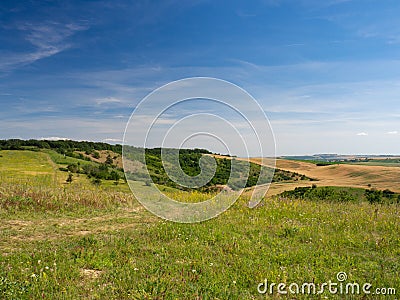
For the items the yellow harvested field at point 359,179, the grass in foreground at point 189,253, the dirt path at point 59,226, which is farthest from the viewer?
the yellow harvested field at point 359,179

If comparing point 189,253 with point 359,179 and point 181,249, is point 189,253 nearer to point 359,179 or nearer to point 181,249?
point 181,249

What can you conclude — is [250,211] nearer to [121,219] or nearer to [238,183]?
[238,183]

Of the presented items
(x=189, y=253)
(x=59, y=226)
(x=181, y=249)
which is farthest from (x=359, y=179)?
(x=59, y=226)

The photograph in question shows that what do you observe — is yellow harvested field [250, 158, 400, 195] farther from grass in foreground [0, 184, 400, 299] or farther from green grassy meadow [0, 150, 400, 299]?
grass in foreground [0, 184, 400, 299]

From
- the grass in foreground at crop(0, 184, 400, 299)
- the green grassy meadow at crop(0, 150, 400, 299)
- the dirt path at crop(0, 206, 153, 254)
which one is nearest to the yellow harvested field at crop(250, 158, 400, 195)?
the green grassy meadow at crop(0, 150, 400, 299)

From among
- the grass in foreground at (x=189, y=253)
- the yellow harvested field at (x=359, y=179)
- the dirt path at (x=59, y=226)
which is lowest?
the dirt path at (x=59, y=226)

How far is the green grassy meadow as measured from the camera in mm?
4910

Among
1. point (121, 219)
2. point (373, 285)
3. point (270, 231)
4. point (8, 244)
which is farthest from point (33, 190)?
point (373, 285)

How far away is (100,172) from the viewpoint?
68.9 ft

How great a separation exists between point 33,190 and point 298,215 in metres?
10.0

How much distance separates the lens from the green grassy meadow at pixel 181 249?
491 centimetres

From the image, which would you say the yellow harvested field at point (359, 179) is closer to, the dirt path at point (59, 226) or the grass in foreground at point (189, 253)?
the grass in foreground at point (189, 253)

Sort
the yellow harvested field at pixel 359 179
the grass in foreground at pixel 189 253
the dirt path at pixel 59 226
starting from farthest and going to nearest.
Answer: the yellow harvested field at pixel 359 179 → the dirt path at pixel 59 226 → the grass in foreground at pixel 189 253

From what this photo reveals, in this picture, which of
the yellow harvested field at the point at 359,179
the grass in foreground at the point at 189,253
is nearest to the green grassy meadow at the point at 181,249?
the grass in foreground at the point at 189,253
